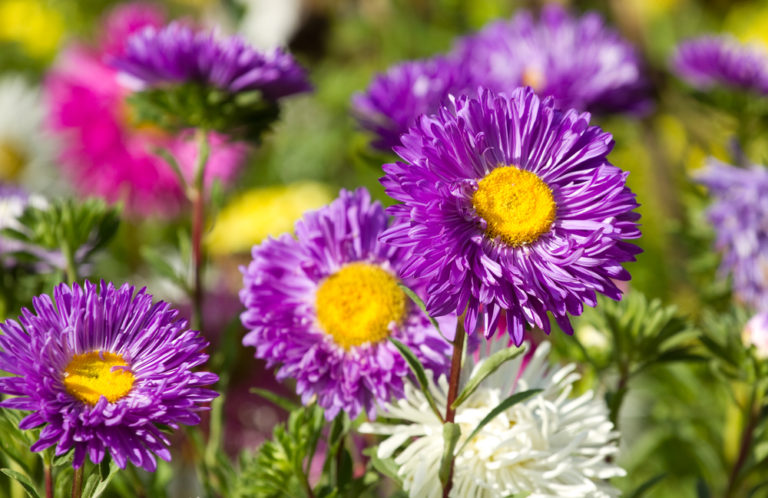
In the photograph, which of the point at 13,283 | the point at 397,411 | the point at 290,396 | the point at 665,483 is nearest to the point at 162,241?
the point at 290,396

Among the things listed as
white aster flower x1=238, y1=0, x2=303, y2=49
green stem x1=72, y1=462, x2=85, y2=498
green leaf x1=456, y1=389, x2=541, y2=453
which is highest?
white aster flower x1=238, y1=0, x2=303, y2=49

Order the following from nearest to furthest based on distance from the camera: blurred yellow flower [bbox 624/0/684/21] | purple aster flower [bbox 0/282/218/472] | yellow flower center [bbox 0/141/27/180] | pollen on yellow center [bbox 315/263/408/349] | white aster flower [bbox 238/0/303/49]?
purple aster flower [bbox 0/282/218/472]
pollen on yellow center [bbox 315/263/408/349]
yellow flower center [bbox 0/141/27/180]
white aster flower [bbox 238/0/303/49]
blurred yellow flower [bbox 624/0/684/21]

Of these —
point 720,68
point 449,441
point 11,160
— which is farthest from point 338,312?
point 11,160

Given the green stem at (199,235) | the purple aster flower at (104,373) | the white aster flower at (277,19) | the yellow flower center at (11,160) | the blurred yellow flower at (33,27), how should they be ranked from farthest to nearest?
the blurred yellow flower at (33,27)
the white aster flower at (277,19)
the yellow flower center at (11,160)
the green stem at (199,235)
the purple aster flower at (104,373)

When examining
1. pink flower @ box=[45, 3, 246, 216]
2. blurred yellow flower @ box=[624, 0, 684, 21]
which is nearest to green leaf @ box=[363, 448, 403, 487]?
pink flower @ box=[45, 3, 246, 216]

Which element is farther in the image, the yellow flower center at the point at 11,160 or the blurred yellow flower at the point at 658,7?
the blurred yellow flower at the point at 658,7

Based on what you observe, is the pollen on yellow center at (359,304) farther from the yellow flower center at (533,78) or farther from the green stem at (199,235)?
the yellow flower center at (533,78)

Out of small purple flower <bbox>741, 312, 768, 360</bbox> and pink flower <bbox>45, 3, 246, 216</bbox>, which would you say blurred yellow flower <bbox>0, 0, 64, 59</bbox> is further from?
small purple flower <bbox>741, 312, 768, 360</bbox>

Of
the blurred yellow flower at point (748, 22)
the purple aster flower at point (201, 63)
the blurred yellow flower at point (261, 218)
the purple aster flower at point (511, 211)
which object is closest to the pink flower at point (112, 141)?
the blurred yellow flower at point (261, 218)
